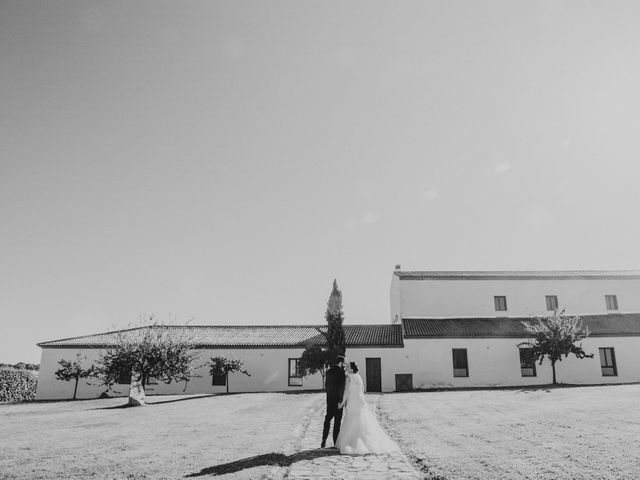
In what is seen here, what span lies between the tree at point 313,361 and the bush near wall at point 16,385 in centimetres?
2188

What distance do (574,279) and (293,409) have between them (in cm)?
2954

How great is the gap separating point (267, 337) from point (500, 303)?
19.9m

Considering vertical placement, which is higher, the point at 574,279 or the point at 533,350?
the point at 574,279

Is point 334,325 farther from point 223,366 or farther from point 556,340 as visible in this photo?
point 556,340

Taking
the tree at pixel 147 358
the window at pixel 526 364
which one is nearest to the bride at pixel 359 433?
the tree at pixel 147 358

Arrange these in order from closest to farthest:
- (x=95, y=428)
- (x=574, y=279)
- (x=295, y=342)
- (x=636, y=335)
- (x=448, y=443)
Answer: (x=448, y=443), (x=95, y=428), (x=636, y=335), (x=295, y=342), (x=574, y=279)

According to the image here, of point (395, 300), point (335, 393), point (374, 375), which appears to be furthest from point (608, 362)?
point (335, 393)

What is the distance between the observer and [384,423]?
46.4 ft

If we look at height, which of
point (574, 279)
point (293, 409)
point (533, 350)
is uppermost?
point (574, 279)

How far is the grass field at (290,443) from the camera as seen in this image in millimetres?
7605

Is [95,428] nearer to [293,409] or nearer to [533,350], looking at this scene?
[293,409]

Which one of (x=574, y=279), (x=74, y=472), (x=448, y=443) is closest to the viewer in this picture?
(x=74, y=472)

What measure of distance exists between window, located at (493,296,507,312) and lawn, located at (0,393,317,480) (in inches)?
990

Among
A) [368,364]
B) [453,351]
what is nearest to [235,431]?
[368,364]
